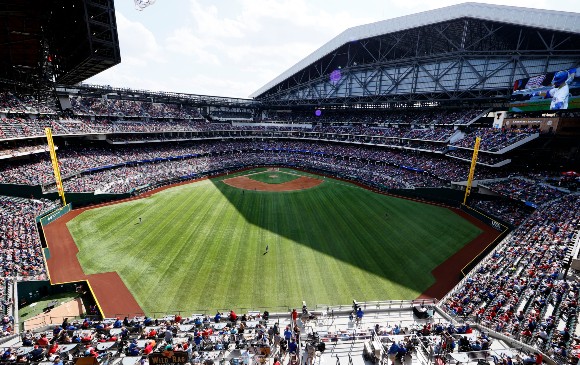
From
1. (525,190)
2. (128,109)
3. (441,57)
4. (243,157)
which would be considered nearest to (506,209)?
(525,190)

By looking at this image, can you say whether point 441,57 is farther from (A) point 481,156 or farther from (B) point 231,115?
(B) point 231,115

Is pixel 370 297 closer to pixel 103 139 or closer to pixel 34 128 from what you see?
pixel 34 128

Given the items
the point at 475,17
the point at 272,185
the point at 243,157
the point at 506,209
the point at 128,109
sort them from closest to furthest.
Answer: the point at 506,209 < the point at 475,17 < the point at 272,185 < the point at 128,109 < the point at 243,157

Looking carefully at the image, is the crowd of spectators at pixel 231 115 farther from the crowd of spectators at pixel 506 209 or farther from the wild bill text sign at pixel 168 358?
the wild bill text sign at pixel 168 358

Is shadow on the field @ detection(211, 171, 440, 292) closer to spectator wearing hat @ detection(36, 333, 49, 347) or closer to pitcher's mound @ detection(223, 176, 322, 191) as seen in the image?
pitcher's mound @ detection(223, 176, 322, 191)

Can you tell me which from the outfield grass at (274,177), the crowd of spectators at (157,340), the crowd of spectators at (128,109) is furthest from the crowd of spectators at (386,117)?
the crowd of spectators at (157,340)
